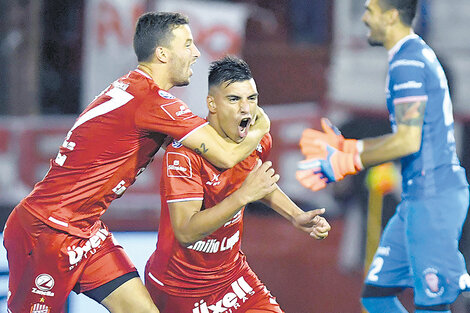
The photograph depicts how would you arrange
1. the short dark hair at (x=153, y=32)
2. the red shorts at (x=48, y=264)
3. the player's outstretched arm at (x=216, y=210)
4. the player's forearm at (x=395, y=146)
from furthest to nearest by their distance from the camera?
the player's forearm at (x=395, y=146)
the short dark hair at (x=153, y=32)
the red shorts at (x=48, y=264)
the player's outstretched arm at (x=216, y=210)

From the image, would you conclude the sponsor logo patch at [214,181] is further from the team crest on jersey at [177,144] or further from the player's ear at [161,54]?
the player's ear at [161,54]

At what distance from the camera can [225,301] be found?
354cm

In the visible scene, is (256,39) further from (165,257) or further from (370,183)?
(165,257)

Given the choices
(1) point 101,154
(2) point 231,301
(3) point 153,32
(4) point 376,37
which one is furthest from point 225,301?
(4) point 376,37

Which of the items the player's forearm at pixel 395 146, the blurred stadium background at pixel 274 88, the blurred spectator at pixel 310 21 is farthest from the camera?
the blurred spectator at pixel 310 21

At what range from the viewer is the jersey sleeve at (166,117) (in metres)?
3.35

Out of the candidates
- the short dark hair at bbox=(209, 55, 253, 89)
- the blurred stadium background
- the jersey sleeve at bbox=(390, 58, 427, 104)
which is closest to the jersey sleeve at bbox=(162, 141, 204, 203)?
the short dark hair at bbox=(209, 55, 253, 89)

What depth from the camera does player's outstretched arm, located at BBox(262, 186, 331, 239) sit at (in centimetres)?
340

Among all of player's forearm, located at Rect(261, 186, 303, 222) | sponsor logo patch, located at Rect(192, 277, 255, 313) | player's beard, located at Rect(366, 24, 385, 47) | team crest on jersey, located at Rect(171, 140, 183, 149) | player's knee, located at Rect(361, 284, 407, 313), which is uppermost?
player's beard, located at Rect(366, 24, 385, 47)

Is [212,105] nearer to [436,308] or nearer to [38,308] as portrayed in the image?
[38,308]

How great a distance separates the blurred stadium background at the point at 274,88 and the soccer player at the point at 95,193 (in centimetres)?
247

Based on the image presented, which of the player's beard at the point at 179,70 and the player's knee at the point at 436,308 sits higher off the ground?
the player's beard at the point at 179,70

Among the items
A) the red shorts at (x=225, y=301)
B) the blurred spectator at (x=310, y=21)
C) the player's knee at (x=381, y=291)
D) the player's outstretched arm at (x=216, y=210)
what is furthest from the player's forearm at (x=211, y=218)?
the blurred spectator at (x=310, y=21)

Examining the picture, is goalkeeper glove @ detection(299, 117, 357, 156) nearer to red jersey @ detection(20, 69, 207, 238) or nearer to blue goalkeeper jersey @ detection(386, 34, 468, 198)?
blue goalkeeper jersey @ detection(386, 34, 468, 198)
